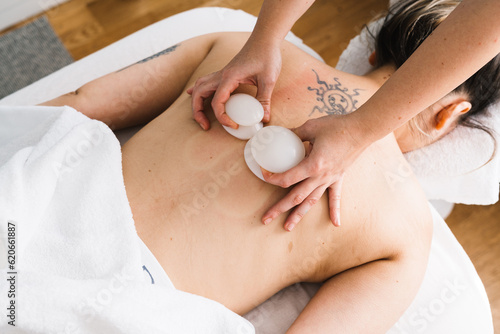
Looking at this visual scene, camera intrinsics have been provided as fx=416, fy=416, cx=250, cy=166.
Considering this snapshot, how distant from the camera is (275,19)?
91 centimetres

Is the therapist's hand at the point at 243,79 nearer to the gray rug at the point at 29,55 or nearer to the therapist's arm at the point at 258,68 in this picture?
the therapist's arm at the point at 258,68

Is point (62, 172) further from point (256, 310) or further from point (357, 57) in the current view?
point (357, 57)

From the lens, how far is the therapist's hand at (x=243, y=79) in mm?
868

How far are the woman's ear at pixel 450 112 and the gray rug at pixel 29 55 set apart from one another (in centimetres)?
153

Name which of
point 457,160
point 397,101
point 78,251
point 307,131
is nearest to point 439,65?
point 397,101

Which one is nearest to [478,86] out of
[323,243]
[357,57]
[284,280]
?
[357,57]

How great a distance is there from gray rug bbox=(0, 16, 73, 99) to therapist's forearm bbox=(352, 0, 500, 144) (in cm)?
151

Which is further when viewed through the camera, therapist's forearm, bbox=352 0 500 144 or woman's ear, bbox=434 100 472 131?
woman's ear, bbox=434 100 472 131

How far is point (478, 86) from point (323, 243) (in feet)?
1.74

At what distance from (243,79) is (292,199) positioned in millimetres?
280

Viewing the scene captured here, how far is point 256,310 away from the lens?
101 centimetres

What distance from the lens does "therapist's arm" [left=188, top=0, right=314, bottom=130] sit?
87 centimetres

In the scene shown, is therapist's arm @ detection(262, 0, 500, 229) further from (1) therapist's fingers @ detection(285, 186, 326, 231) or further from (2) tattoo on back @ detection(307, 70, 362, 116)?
(2) tattoo on back @ detection(307, 70, 362, 116)

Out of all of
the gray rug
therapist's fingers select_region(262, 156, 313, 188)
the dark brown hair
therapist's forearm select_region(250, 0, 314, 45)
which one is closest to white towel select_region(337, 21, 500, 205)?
the dark brown hair
